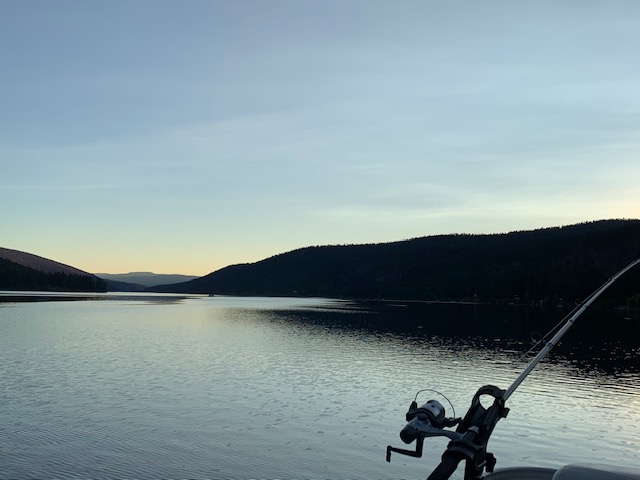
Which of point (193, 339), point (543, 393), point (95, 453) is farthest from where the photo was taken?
point (193, 339)

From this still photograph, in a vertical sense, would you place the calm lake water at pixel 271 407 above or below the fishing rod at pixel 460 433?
below

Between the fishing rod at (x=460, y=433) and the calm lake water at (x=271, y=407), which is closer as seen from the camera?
the fishing rod at (x=460, y=433)

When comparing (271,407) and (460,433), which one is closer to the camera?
(460,433)

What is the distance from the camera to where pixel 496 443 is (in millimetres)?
20578

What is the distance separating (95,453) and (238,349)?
32610 millimetres

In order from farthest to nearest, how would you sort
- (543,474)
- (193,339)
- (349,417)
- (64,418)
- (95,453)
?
(193,339)
(349,417)
(64,418)
(95,453)
(543,474)

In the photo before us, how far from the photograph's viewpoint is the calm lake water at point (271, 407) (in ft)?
58.1

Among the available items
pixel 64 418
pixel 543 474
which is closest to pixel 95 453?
pixel 64 418

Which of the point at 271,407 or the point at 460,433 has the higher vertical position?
the point at 460,433

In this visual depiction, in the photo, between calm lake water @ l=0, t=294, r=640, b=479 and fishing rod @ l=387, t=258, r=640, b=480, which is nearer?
fishing rod @ l=387, t=258, r=640, b=480

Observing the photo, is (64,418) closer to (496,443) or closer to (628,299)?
(496,443)

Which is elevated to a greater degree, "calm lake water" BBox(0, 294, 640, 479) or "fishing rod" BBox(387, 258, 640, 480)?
"fishing rod" BBox(387, 258, 640, 480)

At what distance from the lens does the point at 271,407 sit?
84.0ft

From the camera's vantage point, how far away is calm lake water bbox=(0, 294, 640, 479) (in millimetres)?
17703
